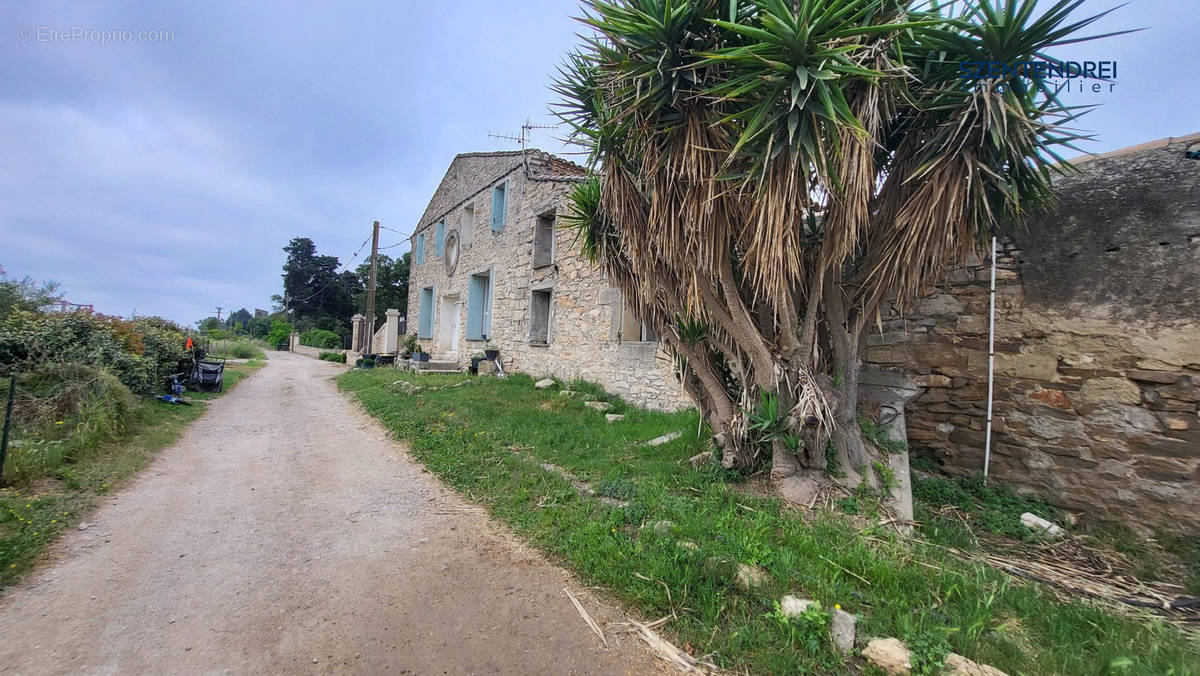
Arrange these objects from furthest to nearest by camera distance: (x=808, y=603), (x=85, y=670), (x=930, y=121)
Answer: (x=930, y=121)
(x=808, y=603)
(x=85, y=670)

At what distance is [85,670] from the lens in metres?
2.04

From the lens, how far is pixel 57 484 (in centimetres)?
411

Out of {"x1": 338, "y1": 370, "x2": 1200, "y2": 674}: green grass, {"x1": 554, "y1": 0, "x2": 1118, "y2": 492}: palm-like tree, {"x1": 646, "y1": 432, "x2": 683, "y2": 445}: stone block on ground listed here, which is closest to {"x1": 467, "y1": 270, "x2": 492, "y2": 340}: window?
{"x1": 646, "y1": 432, "x2": 683, "y2": 445}: stone block on ground

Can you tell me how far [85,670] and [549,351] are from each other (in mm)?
8354

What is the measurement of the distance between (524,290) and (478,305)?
3.14m

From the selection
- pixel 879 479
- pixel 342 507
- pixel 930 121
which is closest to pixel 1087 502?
pixel 879 479

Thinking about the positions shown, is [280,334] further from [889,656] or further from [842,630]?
[889,656]

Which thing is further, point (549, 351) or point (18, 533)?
point (549, 351)

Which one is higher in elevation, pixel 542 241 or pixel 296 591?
pixel 542 241

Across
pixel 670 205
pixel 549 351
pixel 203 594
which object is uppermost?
pixel 670 205

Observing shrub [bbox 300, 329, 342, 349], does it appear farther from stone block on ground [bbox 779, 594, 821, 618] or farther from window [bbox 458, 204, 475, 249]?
stone block on ground [bbox 779, 594, 821, 618]

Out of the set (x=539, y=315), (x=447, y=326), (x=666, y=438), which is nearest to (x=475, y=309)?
(x=447, y=326)

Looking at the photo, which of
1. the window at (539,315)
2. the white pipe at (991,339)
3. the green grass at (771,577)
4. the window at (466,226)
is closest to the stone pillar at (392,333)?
the window at (466,226)

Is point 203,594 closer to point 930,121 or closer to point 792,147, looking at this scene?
point 792,147
